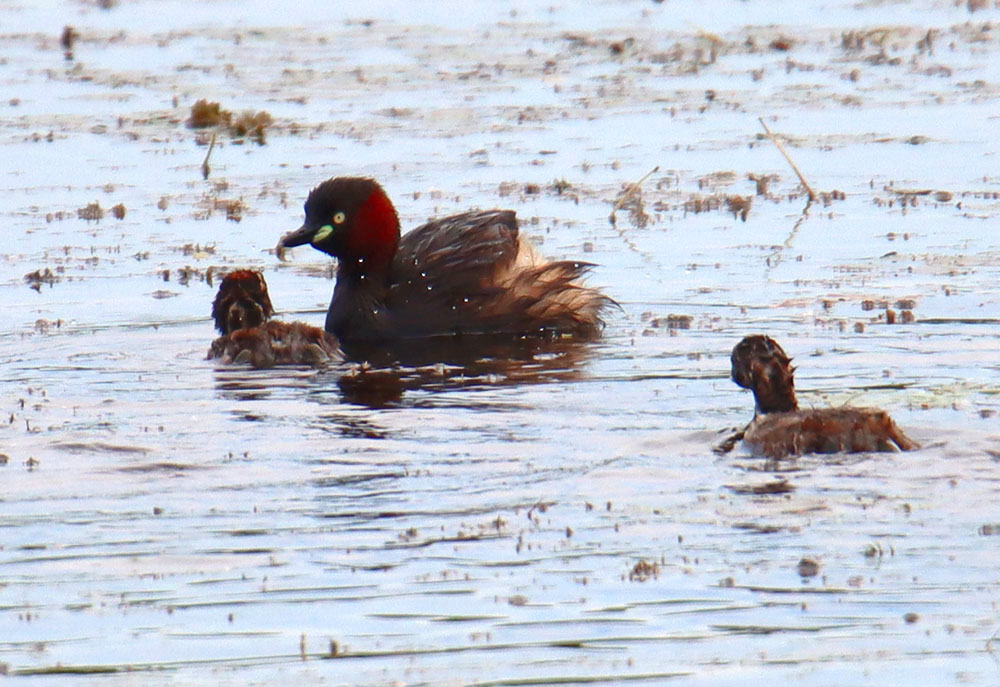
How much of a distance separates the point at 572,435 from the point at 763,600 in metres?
2.67

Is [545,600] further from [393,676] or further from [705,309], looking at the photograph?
[705,309]

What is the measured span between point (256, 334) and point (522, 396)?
1906 mm

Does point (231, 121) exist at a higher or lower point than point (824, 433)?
higher

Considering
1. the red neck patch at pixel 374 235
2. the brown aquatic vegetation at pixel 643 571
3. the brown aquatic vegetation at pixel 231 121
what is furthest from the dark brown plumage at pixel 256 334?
Result: the brown aquatic vegetation at pixel 231 121

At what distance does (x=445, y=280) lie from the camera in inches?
512

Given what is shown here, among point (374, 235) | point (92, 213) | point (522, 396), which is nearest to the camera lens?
point (522, 396)

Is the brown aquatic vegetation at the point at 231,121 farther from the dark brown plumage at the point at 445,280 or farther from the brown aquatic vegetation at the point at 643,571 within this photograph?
the brown aquatic vegetation at the point at 643,571

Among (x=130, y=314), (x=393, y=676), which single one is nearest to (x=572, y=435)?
(x=393, y=676)

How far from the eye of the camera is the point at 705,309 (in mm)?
12930

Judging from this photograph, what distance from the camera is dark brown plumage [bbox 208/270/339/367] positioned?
11758mm

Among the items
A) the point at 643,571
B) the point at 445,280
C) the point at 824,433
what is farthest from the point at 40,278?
the point at 643,571

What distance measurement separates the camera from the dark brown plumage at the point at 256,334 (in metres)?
11.8

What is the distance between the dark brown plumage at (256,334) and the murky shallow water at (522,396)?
0.19m

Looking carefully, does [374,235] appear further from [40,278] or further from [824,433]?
[824,433]
